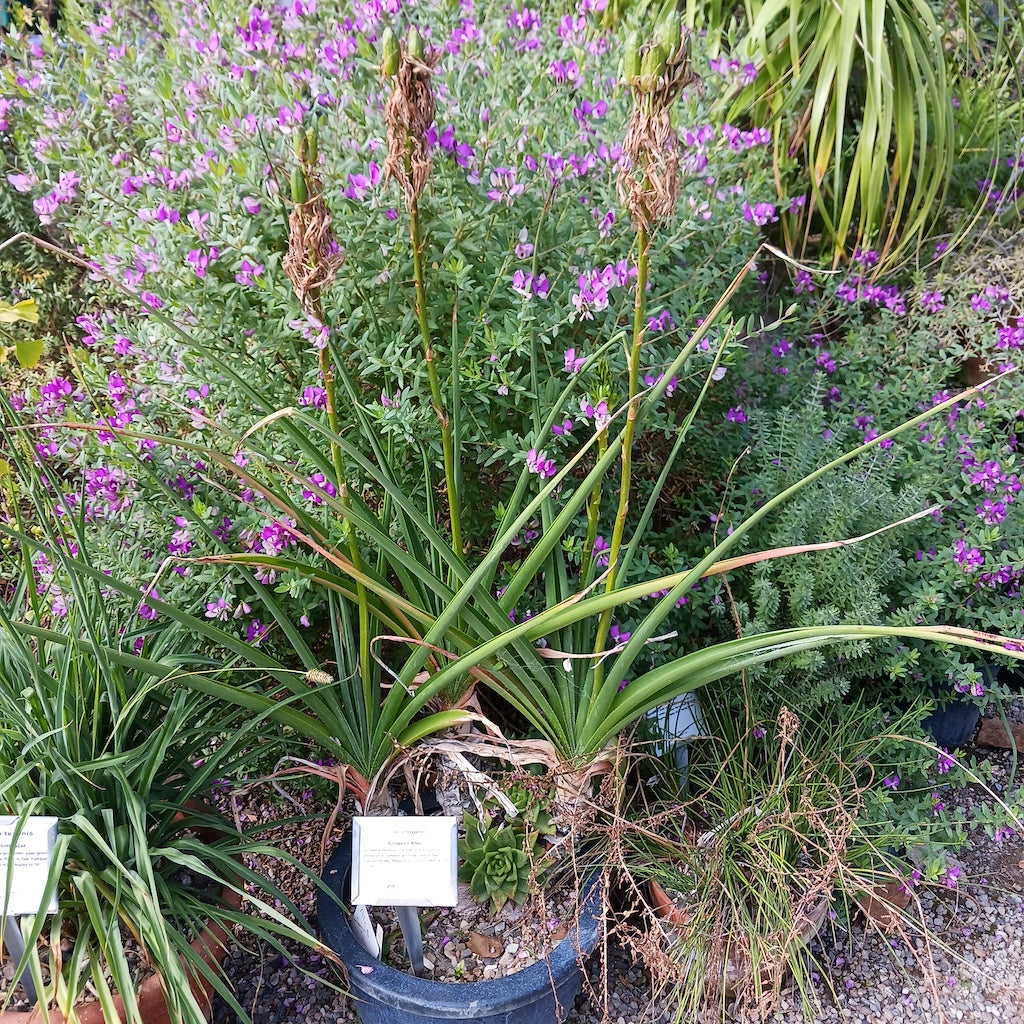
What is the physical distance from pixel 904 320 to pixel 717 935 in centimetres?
204

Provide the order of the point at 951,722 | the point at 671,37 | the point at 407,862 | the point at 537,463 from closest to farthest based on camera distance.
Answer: the point at 671,37, the point at 407,862, the point at 537,463, the point at 951,722

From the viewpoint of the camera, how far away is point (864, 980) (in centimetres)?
164

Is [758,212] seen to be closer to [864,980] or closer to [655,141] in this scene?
[655,141]

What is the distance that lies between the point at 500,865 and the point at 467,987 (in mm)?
187

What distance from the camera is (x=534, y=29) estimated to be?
1.93 meters

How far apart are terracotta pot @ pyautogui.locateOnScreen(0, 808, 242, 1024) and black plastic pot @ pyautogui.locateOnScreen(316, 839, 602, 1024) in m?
0.17

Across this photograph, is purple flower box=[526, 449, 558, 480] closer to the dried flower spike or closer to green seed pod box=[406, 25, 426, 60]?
the dried flower spike

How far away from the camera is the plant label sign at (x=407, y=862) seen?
1.19 meters

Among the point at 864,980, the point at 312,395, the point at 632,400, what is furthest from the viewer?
the point at 864,980

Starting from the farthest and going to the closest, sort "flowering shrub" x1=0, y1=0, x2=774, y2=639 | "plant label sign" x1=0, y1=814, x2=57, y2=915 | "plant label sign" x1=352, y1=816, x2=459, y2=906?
"flowering shrub" x1=0, y1=0, x2=774, y2=639 < "plant label sign" x1=352, y1=816, x2=459, y2=906 < "plant label sign" x1=0, y1=814, x2=57, y2=915

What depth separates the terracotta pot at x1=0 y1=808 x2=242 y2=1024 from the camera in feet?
3.83

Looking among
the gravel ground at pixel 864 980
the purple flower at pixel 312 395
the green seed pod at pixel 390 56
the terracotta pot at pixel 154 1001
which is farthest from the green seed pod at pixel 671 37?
the gravel ground at pixel 864 980

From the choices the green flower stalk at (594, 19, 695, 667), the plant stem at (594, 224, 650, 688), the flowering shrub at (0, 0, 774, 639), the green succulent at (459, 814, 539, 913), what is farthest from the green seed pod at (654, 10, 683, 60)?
the green succulent at (459, 814, 539, 913)

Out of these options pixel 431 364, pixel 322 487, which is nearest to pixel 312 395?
pixel 322 487
